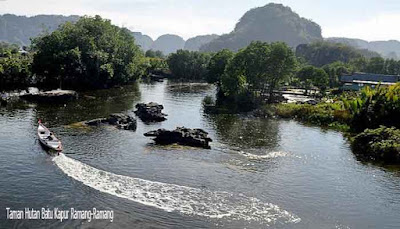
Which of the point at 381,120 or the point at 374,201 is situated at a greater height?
the point at 381,120

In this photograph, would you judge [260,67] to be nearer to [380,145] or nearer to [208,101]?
[208,101]

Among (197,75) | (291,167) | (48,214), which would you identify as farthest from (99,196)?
(197,75)

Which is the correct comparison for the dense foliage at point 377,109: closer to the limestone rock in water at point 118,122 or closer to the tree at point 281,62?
the tree at point 281,62

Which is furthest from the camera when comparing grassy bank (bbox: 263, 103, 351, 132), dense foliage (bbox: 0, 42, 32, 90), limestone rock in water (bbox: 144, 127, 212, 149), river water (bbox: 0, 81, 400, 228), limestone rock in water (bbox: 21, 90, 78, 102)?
dense foliage (bbox: 0, 42, 32, 90)

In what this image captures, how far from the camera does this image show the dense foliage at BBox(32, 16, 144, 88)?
352ft

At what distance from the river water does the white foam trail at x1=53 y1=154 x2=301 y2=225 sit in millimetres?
97

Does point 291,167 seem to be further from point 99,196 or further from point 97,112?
point 97,112

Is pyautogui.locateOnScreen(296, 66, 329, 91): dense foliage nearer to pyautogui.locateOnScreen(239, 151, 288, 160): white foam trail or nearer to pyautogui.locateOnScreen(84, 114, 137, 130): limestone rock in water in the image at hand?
pyautogui.locateOnScreen(239, 151, 288, 160): white foam trail

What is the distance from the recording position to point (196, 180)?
41312 millimetres

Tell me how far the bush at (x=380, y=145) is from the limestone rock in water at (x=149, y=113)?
3534 centimetres

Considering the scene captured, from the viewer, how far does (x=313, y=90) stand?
139 metres

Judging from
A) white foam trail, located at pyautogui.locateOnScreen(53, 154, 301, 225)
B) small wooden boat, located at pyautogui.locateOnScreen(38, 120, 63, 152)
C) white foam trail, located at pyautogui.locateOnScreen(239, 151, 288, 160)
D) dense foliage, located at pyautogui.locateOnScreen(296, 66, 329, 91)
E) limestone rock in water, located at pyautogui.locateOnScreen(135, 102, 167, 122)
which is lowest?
white foam trail, located at pyautogui.locateOnScreen(53, 154, 301, 225)

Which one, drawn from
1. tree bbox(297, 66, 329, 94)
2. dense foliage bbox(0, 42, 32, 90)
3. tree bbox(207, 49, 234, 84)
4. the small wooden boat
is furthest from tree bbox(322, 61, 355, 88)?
the small wooden boat

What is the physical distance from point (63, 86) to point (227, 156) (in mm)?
76477
